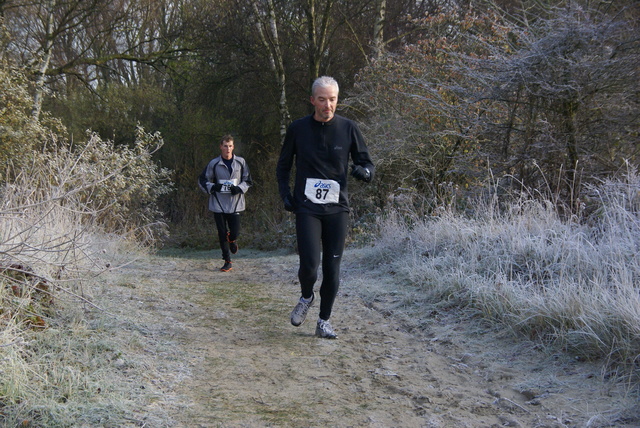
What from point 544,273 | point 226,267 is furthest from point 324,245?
point 226,267

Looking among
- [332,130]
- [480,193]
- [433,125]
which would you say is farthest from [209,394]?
[433,125]

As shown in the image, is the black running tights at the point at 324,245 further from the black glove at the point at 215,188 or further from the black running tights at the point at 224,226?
the black running tights at the point at 224,226

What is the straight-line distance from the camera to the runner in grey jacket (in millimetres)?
9211

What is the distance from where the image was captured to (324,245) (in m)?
4.94

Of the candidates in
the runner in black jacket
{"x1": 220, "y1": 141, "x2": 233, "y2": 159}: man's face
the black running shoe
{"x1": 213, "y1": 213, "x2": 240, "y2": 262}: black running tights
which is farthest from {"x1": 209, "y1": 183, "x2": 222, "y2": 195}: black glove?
the runner in black jacket

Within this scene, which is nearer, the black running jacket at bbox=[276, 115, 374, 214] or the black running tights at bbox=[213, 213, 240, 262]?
the black running jacket at bbox=[276, 115, 374, 214]

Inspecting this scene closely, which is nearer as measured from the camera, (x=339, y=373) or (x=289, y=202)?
(x=339, y=373)

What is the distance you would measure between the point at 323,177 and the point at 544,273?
91.0 inches

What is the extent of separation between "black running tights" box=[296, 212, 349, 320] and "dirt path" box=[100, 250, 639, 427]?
0.48 meters

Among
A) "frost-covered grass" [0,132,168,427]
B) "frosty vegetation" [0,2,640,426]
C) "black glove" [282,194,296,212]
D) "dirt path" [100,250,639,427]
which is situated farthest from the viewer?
"black glove" [282,194,296,212]

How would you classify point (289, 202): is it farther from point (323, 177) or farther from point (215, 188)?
point (215, 188)

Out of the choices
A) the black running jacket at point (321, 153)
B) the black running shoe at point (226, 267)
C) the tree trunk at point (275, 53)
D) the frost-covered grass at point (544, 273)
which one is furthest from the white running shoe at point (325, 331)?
the tree trunk at point (275, 53)

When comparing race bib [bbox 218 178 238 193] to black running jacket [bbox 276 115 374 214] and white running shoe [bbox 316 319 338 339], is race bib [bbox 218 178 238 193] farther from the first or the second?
white running shoe [bbox 316 319 338 339]

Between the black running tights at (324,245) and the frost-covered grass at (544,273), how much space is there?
1273 mm
